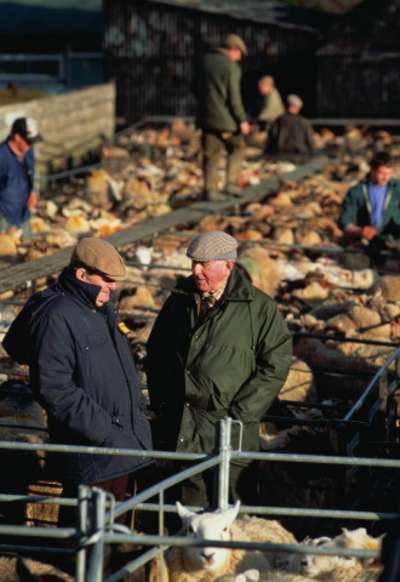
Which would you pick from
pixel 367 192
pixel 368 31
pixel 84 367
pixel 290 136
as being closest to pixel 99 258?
pixel 84 367

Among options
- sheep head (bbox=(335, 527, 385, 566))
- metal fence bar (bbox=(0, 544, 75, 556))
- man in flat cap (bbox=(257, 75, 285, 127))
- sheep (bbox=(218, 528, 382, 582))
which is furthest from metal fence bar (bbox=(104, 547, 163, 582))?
man in flat cap (bbox=(257, 75, 285, 127))

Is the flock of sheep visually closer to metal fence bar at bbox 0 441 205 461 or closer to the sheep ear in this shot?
the sheep ear

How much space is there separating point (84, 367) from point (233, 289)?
3.75 feet

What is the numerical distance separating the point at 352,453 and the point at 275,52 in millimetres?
29054


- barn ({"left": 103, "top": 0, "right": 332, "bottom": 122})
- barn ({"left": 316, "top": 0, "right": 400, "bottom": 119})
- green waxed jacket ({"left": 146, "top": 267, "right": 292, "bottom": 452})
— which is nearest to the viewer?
green waxed jacket ({"left": 146, "top": 267, "right": 292, "bottom": 452})

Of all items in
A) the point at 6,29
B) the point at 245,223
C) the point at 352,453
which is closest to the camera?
the point at 352,453

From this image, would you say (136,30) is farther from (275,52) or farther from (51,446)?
(51,446)

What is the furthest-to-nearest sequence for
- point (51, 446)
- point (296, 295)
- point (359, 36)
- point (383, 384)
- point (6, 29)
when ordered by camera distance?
point (6, 29) < point (359, 36) < point (296, 295) < point (383, 384) < point (51, 446)

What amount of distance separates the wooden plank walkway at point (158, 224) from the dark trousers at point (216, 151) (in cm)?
44

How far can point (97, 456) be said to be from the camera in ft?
25.1

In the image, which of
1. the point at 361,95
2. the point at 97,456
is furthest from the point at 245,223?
the point at 361,95

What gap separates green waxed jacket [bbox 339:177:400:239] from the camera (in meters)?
14.4

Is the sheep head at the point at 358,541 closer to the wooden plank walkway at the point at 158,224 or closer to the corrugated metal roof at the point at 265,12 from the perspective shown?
the wooden plank walkway at the point at 158,224

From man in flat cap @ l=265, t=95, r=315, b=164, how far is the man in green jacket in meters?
10.5
